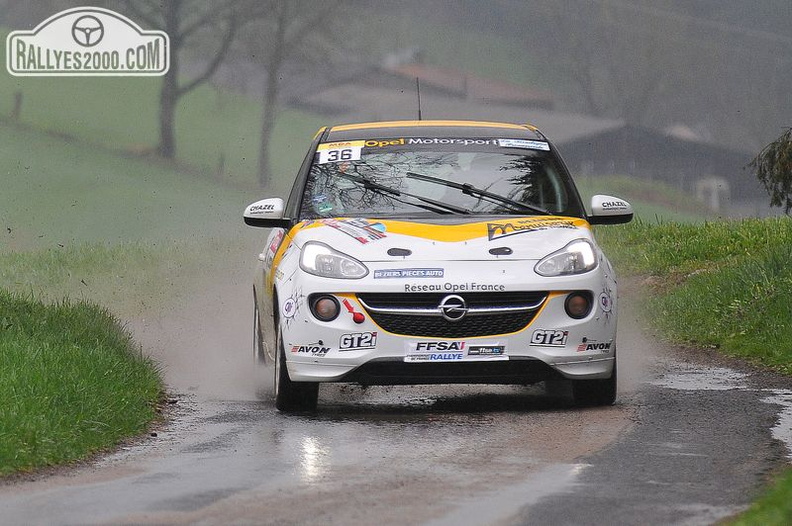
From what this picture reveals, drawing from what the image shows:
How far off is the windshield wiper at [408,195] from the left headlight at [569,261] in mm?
891

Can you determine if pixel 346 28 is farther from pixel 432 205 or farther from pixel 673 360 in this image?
pixel 432 205

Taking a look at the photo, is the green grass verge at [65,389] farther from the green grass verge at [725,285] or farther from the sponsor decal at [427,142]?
the green grass verge at [725,285]

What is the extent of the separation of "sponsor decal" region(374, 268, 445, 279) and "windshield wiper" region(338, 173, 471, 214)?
105cm

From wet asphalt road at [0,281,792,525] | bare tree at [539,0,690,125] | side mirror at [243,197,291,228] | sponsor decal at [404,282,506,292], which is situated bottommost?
wet asphalt road at [0,281,792,525]

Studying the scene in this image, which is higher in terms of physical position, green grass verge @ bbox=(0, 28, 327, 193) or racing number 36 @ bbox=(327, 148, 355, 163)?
green grass verge @ bbox=(0, 28, 327, 193)

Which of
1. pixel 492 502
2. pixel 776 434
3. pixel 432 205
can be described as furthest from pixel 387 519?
pixel 432 205

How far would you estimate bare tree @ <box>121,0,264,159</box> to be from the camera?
29.6 m

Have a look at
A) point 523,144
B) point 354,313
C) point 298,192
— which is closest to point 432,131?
point 523,144

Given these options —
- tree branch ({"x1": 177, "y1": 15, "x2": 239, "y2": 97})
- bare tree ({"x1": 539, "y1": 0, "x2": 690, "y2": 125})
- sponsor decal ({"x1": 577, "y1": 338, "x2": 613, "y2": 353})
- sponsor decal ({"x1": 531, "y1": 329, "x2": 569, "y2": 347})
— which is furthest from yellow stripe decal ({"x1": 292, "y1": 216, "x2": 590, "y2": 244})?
tree branch ({"x1": 177, "y1": 15, "x2": 239, "y2": 97})

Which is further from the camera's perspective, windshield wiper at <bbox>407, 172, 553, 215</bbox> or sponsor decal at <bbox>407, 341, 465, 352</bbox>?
windshield wiper at <bbox>407, 172, 553, 215</bbox>

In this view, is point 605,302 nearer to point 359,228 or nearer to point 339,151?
point 359,228

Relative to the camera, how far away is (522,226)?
33.5 ft

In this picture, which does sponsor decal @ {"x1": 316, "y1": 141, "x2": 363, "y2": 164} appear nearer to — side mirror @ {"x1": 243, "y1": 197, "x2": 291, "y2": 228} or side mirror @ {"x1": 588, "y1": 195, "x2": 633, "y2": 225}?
side mirror @ {"x1": 243, "y1": 197, "x2": 291, "y2": 228}

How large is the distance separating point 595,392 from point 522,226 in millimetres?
1030
